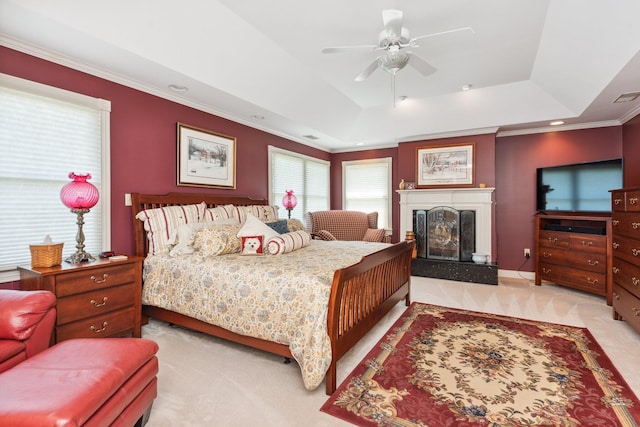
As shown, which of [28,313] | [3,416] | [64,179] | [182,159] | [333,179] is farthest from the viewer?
[333,179]

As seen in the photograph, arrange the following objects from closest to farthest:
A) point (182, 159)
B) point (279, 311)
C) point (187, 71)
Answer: point (279, 311) → point (187, 71) → point (182, 159)

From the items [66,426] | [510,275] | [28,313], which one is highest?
[28,313]

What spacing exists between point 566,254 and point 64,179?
19.6ft

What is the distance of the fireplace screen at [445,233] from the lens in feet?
16.9

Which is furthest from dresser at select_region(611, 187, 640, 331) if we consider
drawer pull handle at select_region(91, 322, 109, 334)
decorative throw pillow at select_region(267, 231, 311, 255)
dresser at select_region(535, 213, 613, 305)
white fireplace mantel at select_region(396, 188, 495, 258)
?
drawer pull handle at select_region(91, 322, 109, 334)

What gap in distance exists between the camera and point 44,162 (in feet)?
8.44

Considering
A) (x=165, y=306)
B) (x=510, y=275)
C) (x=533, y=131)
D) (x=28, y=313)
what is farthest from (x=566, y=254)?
(x=28, y=313)

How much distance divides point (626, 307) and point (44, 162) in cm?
544

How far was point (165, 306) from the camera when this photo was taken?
2.75 meters

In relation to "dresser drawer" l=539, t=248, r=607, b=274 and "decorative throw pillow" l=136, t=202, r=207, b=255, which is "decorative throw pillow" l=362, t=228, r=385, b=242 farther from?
"decorative throw pillow" l=136, t=202, r=207, b=255

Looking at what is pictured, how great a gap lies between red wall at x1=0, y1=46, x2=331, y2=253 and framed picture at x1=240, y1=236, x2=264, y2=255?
49.3 inches

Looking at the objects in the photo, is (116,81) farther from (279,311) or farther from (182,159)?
(279,311)

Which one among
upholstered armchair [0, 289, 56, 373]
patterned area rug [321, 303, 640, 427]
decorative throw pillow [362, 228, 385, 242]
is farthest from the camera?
decorative throw pillow [362, 228, 385, 242]

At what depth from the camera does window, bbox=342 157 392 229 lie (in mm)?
6379
